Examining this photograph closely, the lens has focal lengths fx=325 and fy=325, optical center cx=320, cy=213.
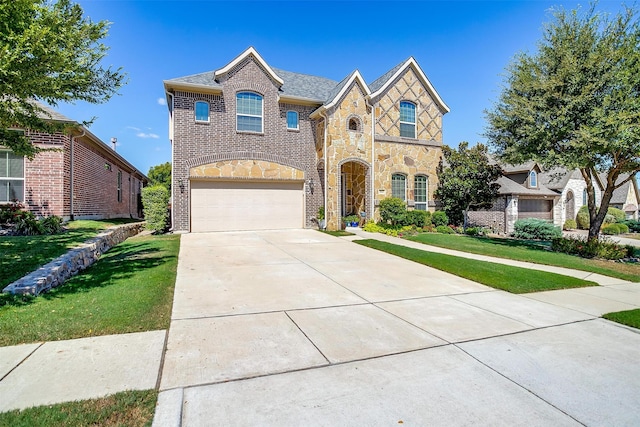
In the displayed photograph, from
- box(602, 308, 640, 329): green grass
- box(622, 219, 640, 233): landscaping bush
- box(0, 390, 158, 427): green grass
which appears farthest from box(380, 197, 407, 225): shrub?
box(622, 219, 640, 233): landscaping bush

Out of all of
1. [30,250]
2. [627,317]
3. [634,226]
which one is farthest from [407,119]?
[634,226]

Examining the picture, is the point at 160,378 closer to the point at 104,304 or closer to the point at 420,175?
the point at 104,304

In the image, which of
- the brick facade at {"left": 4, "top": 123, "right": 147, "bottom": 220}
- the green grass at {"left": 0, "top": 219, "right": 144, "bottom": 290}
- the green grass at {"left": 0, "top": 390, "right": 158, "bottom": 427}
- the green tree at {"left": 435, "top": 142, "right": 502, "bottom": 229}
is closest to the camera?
the green grass at {"left": 0, "top": 390, "right": 158, "bottom": 427}

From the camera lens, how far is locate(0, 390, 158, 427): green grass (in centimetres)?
231

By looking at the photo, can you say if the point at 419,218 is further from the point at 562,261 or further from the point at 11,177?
the point at 11,177

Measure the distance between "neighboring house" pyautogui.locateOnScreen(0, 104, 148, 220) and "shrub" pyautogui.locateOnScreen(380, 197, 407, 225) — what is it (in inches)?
507

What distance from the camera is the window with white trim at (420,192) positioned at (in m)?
18.3

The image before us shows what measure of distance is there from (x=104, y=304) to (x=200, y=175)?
34.1 feet

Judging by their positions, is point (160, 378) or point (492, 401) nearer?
point (492, 401)

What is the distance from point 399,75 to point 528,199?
13.1m

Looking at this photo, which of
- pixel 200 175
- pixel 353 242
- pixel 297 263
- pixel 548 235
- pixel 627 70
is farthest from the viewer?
pixel 548 235

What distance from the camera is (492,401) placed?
9.02 ft

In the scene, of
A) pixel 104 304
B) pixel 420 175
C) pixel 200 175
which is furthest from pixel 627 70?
pixel 200 175

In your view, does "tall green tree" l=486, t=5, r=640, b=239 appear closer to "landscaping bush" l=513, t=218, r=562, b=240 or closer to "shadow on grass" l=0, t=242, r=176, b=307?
"landscaping bush" l=513, t=218, r=562, b=240
